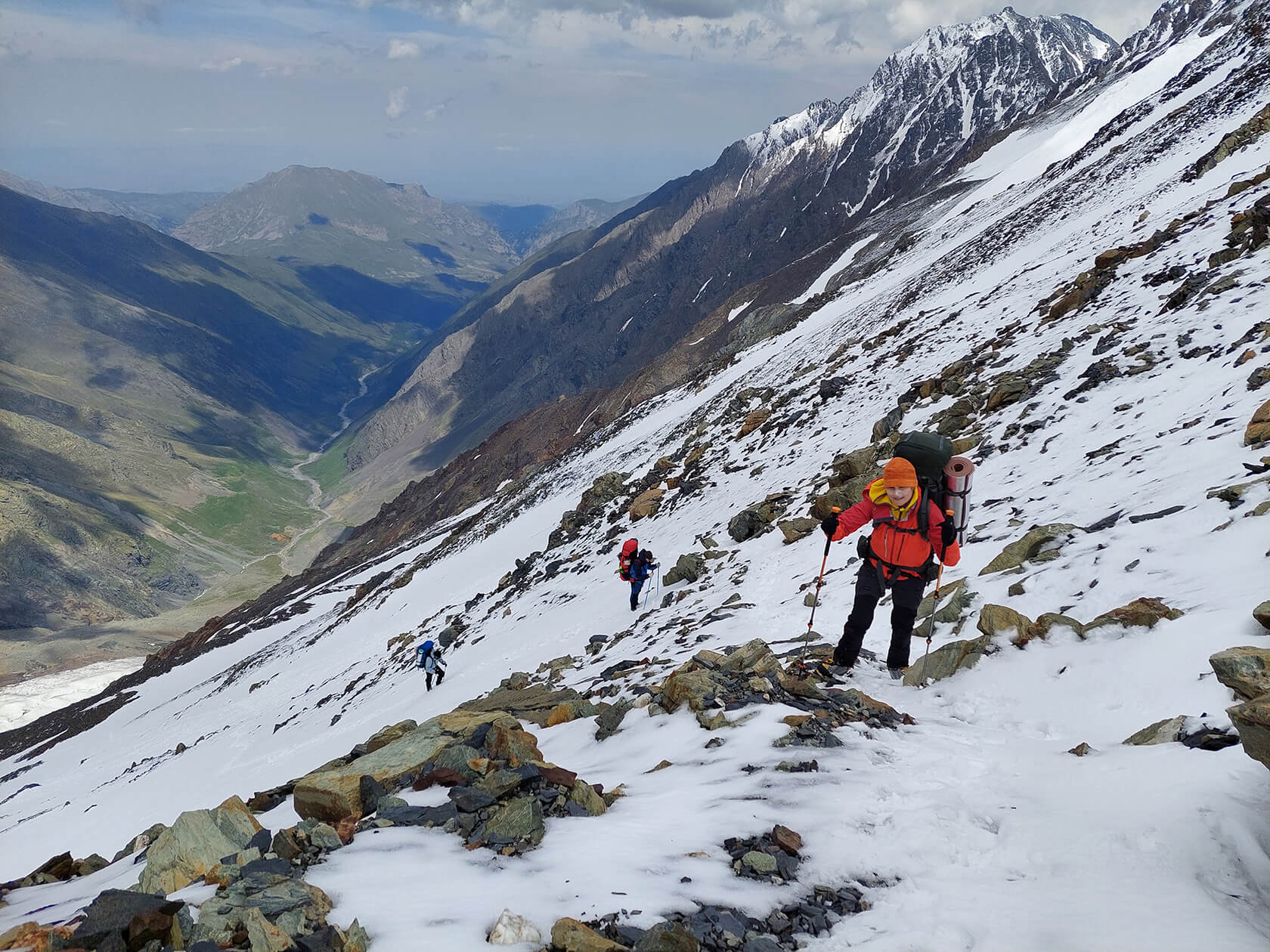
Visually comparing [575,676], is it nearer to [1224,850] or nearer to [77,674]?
Answer: [1224,850]

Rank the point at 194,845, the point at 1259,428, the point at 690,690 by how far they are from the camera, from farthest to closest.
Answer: the point at 1259,428
the point at 690,690
the point at 194,845

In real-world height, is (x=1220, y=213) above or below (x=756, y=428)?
above

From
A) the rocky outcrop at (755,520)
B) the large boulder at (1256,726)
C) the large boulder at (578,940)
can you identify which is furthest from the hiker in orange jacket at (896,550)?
the rocky outcrop at (755,520)

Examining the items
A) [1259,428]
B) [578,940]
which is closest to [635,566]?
[1259,428]

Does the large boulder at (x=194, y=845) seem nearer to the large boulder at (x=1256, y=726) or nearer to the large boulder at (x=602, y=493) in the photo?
the large boulder at (x=1256, y=726)

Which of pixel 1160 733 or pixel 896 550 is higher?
pixel 896 550

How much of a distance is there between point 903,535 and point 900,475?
69 centimetres

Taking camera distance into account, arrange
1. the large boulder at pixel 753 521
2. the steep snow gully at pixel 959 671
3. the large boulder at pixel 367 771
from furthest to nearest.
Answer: the large boulder at pixel 753 521 < the large boulder at pixel 367 771 < the steep snow gully at pixel 959 671

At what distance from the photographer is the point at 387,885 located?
4.54 metres

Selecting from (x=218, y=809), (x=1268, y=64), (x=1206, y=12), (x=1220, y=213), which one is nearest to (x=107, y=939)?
(x=218, y=809)

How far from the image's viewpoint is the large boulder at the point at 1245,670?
411cm

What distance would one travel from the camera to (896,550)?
25.2 ft

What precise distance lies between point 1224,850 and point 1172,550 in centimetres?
454

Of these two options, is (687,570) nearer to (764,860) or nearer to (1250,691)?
(764,860)
